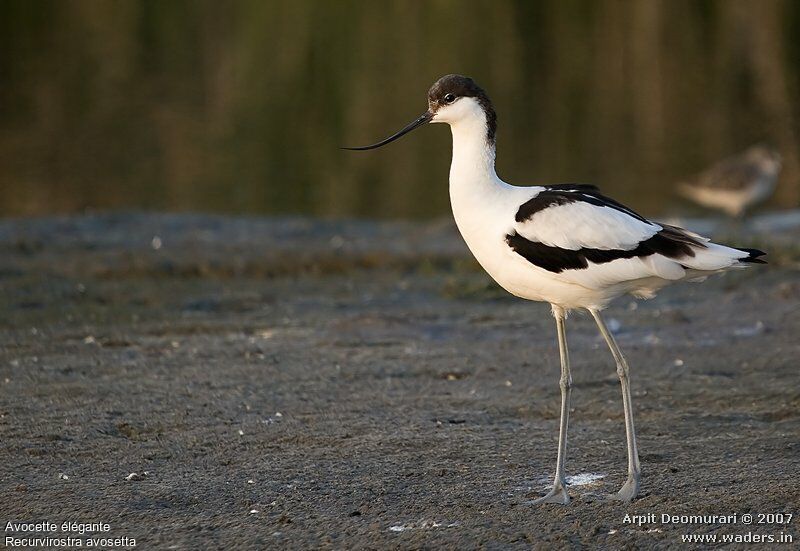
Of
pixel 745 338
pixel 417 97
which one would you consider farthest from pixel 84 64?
pixel 745 338

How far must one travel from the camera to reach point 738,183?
513 inches

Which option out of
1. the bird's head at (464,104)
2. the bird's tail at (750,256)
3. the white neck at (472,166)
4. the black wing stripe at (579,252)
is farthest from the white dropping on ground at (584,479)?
the bird's head at (464,104)

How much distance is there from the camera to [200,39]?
90.3ft

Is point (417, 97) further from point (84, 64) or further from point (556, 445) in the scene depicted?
point (556, 445)

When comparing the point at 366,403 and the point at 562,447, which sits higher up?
the point at 562,447

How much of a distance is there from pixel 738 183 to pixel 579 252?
333 inches

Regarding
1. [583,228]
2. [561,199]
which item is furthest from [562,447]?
[561,199]

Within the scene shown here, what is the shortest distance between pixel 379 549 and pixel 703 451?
1.94 metres

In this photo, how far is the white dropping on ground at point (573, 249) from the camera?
5.13 meters

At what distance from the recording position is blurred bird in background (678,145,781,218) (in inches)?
514

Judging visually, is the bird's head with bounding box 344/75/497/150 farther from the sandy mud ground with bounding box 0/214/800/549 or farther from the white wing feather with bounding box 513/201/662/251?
the sandy mud ground with bounding box 0/214/800/549

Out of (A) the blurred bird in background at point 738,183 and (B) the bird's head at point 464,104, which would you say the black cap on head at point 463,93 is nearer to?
(B) the bird's head at point 464,104

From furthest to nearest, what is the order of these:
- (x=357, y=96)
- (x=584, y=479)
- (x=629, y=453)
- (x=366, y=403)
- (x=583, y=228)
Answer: (x=357, y=96) < (x=366, y=403) < (x=584, y=479) < (x=583, y=228) < (x=629, y=453)

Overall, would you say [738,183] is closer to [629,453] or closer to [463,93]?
Answer: [463,93]
